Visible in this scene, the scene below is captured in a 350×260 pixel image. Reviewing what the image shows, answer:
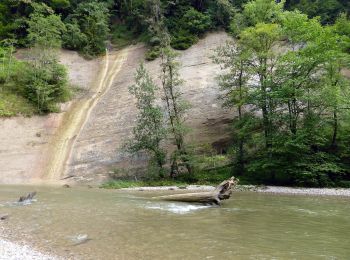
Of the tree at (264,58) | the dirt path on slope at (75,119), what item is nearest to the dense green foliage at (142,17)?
the dirt path on slope at (75,119)

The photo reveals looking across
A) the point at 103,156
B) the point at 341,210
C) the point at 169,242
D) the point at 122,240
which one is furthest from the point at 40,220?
the point at 103,156

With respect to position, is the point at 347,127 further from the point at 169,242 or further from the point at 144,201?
the point at 169,242

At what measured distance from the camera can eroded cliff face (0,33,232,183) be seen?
107 ft

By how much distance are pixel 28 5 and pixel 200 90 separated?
95.5 feet

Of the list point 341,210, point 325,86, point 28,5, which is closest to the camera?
point 341,210

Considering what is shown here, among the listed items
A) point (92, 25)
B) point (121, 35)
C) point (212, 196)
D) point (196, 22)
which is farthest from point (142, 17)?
point (212, 196)

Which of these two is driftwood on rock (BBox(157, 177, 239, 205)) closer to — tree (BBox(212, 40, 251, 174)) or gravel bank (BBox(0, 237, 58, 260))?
gravel bank (BBox(0, 237, 58, 260))

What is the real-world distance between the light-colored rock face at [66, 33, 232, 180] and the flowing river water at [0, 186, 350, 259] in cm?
1291

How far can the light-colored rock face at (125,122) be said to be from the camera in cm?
3322

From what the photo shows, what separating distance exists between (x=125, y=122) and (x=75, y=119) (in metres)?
6.10

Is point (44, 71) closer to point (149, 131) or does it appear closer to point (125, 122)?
point (125, 122)

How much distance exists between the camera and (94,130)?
37594mm

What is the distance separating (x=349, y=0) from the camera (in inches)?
1932

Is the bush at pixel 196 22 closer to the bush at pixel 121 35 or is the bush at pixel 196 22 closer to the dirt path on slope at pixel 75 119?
the bush at pixel 121 35
